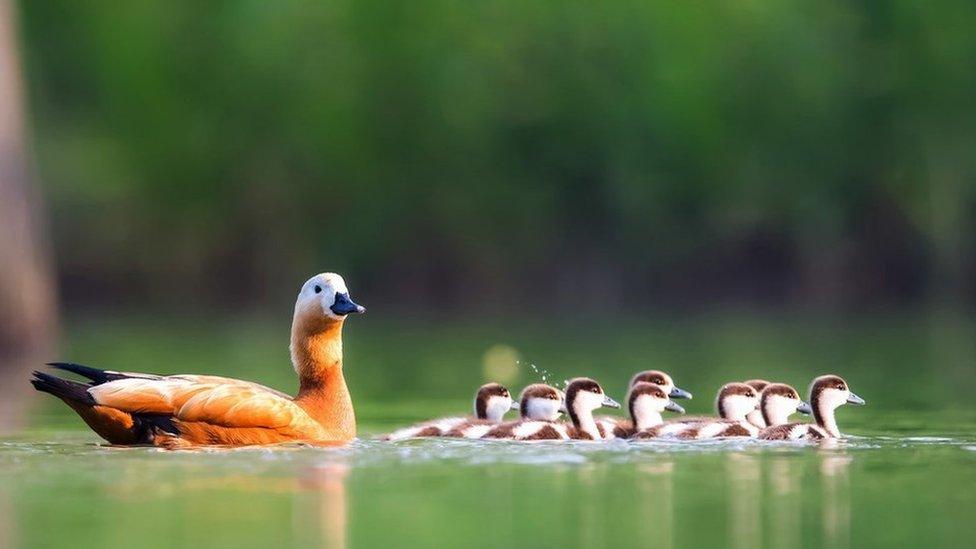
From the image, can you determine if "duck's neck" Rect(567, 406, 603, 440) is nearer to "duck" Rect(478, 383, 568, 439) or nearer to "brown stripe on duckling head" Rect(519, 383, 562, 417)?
"duck" Rect(478, 383, 568, 439)

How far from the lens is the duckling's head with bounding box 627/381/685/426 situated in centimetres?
1298

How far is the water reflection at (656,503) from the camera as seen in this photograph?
862cm

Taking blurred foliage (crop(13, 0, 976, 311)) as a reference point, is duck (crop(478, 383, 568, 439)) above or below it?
below

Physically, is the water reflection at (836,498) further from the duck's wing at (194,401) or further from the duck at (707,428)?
the duck's wing at (194,401)

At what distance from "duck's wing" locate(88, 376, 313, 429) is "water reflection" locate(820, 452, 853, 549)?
295 centimetres

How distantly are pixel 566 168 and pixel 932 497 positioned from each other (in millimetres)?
25236

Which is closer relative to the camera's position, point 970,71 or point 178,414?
point 178,414

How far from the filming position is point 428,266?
112ft

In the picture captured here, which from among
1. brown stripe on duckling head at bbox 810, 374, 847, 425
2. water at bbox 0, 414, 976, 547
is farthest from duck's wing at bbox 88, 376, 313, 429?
brown stripe on duckling head at bbox 810, 374, 847, 425

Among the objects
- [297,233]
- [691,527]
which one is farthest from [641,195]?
[691,527]

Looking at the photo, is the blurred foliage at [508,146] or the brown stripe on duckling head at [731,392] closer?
the brown stripe on duckling head at [731,392]

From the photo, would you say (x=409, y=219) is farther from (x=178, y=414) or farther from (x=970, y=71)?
(x=178, y=414)

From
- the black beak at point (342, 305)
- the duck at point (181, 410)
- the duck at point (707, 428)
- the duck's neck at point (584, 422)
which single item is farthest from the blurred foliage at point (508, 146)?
the duck at point (181, 410)

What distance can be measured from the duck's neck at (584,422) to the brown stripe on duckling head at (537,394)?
308mm
